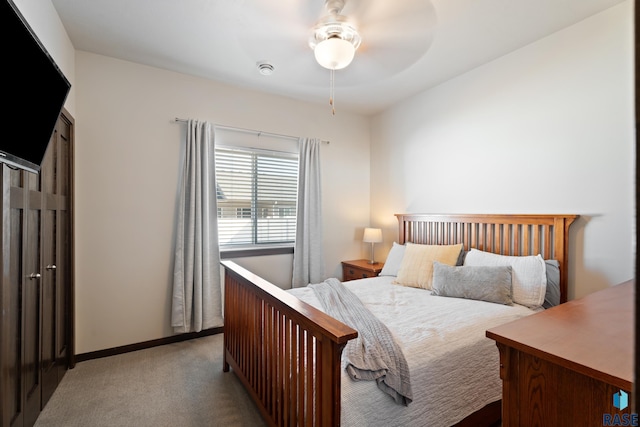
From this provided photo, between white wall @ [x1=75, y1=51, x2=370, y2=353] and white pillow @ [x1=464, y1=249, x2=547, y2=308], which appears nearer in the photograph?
white pillow @ [x1=464, y1=249, x2=547, y2=308]

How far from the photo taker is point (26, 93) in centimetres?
124

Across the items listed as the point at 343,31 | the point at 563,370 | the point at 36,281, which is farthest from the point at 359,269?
the point at 36,281

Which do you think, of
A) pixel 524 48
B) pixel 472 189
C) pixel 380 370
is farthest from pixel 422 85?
pixel 380 370

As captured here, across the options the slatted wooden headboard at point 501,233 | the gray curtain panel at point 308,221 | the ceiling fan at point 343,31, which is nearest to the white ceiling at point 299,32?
the ceiling fan at point 343,31

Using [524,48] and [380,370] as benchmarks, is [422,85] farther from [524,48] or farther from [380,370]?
[380,370]

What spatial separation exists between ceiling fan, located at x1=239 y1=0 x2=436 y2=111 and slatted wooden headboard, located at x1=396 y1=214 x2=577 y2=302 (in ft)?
5.24

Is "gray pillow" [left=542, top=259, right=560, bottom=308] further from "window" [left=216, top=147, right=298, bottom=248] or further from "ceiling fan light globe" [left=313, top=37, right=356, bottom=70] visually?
"window" [left=216, top=147, right=298, bottom=248]

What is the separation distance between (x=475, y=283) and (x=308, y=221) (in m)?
1.91

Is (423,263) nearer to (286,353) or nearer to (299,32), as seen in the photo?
(286,353)

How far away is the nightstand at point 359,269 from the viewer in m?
3.53

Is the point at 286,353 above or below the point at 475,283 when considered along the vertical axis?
below

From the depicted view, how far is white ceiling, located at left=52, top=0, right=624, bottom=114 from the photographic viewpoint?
6.39 feet

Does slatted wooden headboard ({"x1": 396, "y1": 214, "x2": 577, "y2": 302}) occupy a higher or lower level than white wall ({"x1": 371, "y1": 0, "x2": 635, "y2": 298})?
lower

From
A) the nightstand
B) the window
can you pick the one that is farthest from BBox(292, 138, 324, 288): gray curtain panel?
the nightstand
